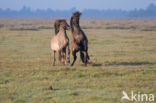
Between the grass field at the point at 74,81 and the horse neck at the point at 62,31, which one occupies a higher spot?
the horse neck at the point at 62,31

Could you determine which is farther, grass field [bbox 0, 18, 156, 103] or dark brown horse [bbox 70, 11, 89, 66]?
dark brown horse [bbox 70, 11, 89, 66]

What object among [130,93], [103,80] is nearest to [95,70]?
[103,80]

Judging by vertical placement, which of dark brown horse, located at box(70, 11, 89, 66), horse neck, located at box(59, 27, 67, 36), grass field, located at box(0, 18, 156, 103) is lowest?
grass field, located at box(0, 18, 156, 103)

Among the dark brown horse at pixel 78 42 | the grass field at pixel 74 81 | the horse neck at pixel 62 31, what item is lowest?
the grass field at pixel 74 81

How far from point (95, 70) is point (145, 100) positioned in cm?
460

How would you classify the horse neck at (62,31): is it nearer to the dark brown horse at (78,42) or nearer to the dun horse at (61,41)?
the dun horse at (61,41)

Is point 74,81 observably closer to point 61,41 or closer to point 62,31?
point 61,41

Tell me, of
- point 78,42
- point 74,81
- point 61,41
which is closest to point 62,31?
point 61,41

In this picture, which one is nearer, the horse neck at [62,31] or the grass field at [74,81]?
the grass field at [74,81]

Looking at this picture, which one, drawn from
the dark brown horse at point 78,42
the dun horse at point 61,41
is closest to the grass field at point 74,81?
the dark brown horse at point 78,42

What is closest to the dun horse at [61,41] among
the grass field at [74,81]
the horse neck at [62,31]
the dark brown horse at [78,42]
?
the horse neck at [62,31]

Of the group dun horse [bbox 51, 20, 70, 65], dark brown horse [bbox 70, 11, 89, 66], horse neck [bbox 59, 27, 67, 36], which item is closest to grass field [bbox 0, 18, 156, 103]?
dark brown horse [bbox 70, 11, 89, 66]

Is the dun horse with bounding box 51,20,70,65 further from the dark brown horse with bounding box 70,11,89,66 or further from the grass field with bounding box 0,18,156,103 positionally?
the grass field with bounding box 0,18,156,103

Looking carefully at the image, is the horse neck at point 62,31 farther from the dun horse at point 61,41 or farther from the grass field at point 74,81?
the grass field at point 74,81
